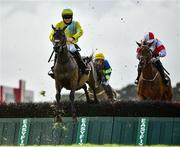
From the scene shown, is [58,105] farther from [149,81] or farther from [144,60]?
[149,81]

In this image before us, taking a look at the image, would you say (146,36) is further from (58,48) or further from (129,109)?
(58,48)

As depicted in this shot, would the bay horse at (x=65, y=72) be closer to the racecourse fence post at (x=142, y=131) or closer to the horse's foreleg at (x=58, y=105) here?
the horse's foreleg at (x=58, y=105)

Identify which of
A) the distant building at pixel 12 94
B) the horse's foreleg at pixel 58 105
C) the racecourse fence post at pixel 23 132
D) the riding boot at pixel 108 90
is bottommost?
the racecourse fence post at pixel 23 132

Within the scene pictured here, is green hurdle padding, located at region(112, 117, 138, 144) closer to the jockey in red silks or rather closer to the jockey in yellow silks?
the jockey in yellow silks

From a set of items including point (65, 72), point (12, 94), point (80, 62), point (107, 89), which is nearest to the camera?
point (65, 72)

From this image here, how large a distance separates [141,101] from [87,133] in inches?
80.8

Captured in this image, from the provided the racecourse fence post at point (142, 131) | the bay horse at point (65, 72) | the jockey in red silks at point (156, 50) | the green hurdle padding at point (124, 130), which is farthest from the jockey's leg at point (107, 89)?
the bay horse at point (65, 72)

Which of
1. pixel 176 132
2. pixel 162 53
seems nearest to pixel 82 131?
pixel 176 132

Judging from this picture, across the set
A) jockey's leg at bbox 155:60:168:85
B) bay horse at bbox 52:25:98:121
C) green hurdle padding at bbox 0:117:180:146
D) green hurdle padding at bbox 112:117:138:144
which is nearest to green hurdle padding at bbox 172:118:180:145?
green hurdle padding at bbox 0:117:180:146

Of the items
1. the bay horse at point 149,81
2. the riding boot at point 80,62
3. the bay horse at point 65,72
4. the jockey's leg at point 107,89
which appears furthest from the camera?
the jockey's leg at point 107,89

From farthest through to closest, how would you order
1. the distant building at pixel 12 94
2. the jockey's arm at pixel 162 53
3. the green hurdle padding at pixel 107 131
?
the distant building at pixel 12 94 → the jockey's arm at pixel 162 53 → the green hurdle padding at pixel 107 131

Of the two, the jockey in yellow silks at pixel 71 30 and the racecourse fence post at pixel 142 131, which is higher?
the jockey in yellow silks at pixel 71 30

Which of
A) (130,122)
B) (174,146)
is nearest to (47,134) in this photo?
(130,122)

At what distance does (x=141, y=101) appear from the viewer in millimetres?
24578
